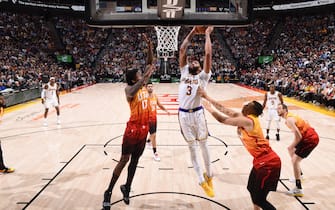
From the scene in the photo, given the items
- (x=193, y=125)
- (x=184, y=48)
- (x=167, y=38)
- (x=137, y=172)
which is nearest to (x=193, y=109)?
(x=193, y=125)

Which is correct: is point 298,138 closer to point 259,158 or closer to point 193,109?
point 259,158

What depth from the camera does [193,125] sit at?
453cm

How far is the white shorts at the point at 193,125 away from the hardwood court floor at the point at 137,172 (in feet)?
3.42

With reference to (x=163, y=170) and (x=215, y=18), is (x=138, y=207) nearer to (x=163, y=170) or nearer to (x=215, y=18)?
(x=163, y=170)

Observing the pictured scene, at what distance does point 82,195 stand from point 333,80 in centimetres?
1432

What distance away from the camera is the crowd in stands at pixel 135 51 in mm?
21422

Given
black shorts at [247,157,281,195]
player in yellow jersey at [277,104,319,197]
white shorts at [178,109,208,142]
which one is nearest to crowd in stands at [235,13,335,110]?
player in yellow jersey at [277,104,319,197]

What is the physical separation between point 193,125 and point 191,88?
1.86ft

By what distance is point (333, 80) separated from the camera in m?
15.0

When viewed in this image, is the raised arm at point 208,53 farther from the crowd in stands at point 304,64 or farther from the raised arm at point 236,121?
the crowd in stands at point 304,64

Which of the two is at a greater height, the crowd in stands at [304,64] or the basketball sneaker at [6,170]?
the crowd in stands at [304,64]

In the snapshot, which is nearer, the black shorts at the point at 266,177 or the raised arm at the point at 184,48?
the black shorts at the point at 266,177

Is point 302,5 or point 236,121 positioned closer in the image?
point 236,121

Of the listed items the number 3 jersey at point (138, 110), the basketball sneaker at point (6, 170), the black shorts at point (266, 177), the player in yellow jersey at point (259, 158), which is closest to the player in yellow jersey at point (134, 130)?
the number 3 jersey at point (138, 110)
